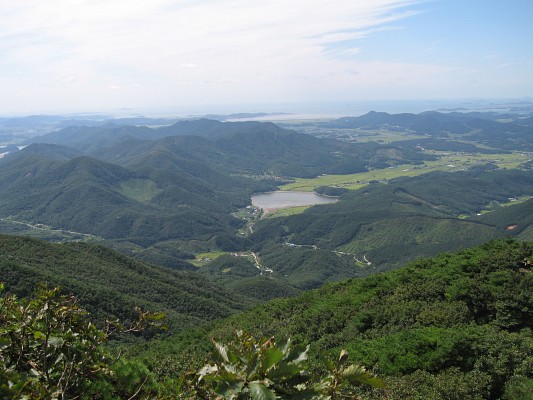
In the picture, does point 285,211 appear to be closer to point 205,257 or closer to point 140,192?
point 205,257

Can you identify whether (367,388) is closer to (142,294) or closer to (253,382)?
(253,382)

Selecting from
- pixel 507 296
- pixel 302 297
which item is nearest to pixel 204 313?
pixel 302 297

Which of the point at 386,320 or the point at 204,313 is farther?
the point at 204,313

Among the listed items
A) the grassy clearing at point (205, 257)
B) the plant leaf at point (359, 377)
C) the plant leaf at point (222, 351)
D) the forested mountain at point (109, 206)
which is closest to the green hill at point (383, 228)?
the grassy clearing at point (205, 257)

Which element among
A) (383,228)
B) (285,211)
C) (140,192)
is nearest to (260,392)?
(383,228)

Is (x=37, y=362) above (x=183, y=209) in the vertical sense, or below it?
above

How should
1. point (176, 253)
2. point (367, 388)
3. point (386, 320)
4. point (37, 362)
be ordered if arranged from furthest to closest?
point (176, 253), point (386, 320), point (367, 388), point (37, 362)

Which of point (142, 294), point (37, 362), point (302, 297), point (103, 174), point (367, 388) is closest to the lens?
point (37, 362)
